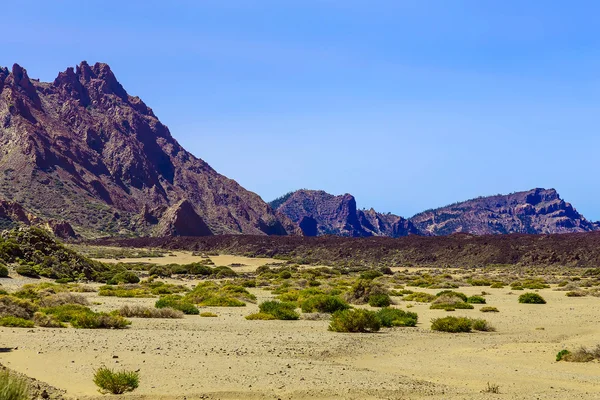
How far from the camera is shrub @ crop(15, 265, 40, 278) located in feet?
119

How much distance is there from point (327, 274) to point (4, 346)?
43.3 metres

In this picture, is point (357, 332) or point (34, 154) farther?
point (34, 154)

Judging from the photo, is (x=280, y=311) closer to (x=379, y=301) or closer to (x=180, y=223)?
(x=379, y=301)

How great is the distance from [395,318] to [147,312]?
8.56m

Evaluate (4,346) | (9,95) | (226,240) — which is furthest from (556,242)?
(9,95)

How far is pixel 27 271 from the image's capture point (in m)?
36.5

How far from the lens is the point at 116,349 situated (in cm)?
1445

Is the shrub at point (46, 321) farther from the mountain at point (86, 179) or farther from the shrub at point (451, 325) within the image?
the mountain at point (86, 179)

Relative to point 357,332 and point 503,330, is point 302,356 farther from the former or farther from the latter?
point 503,330

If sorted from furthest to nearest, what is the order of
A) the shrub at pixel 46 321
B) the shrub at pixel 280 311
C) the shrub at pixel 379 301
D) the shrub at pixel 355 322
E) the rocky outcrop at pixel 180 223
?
1. the rocky outcrop at pixel 180 223
2. the shrub at pixel 379 301
3. the shrub at pixel 280 311
4. the shrub at pixel 355 322
5. the shrub at pixel 46 321

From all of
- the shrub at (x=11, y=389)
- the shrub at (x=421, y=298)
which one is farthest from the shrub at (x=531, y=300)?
the shrub at (x=11, y=389)

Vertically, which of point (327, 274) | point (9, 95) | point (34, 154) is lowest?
point (327, 274)

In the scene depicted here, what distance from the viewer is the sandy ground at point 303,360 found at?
440 inches

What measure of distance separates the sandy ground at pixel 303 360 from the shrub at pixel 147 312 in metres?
0.59
